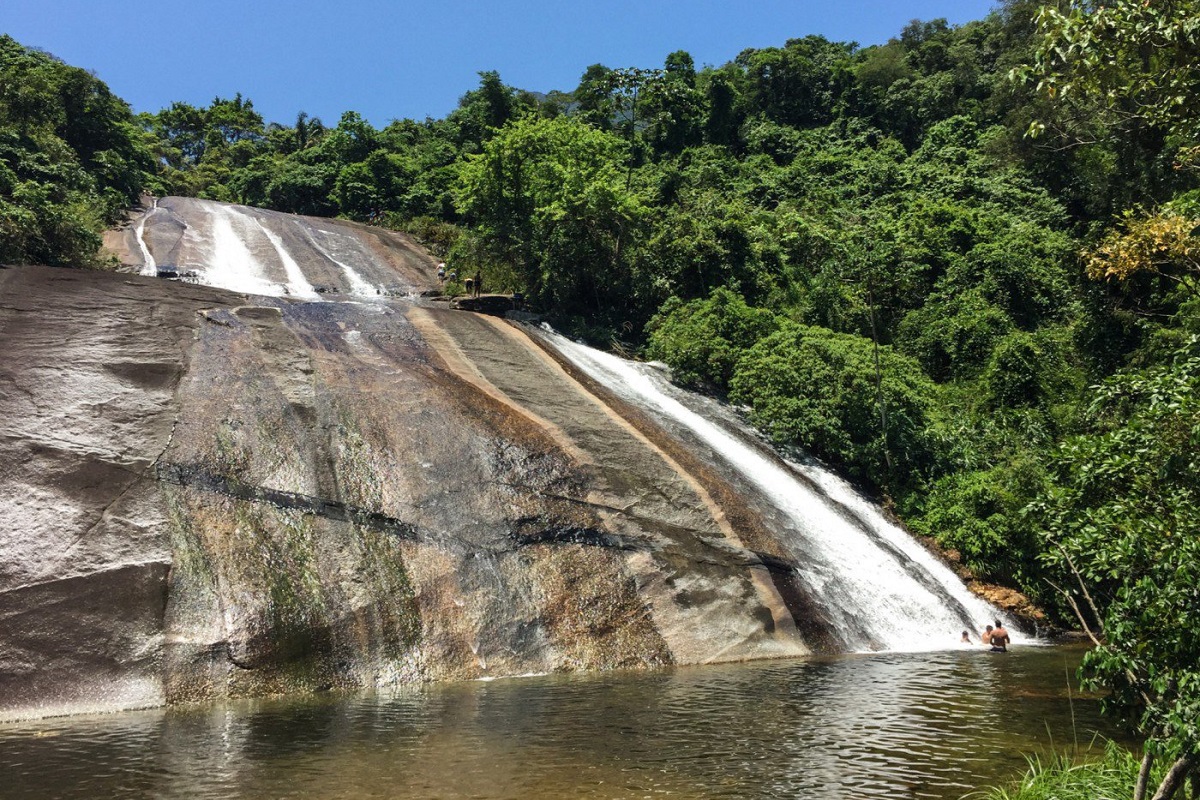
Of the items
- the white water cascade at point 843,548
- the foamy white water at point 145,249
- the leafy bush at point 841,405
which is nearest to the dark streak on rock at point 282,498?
the white water cascade at point 843,548

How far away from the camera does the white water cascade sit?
19359 millimetres

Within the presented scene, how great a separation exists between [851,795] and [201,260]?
3326 cm

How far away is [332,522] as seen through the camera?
16422 mm

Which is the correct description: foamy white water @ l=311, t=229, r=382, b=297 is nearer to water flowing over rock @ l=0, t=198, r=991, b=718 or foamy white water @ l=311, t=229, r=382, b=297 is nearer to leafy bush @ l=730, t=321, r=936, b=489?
water flowing over rock @ l=0, t=198, r=991, b=718

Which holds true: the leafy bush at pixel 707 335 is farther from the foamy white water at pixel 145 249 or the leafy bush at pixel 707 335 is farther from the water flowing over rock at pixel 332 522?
the foamy white water at pixel 145 249

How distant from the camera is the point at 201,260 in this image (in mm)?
34656

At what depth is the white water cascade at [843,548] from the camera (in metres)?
19.4

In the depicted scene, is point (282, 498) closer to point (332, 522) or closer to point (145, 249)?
point (332, 522)

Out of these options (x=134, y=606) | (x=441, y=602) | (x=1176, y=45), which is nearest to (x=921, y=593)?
(x=441, y=602)

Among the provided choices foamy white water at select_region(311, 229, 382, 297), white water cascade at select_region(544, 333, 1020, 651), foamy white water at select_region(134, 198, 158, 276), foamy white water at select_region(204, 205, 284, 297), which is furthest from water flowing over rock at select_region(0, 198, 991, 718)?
foamy white water at select_region(311, 229, 382, 297)

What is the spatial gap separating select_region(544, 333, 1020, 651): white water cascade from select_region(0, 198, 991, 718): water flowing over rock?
151 millimetres

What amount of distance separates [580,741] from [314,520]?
25.6 feet

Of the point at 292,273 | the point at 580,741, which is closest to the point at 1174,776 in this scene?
the point at 580,741

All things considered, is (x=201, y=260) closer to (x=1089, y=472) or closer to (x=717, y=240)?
(x=717, y=240)
